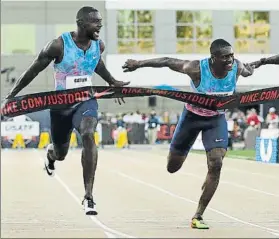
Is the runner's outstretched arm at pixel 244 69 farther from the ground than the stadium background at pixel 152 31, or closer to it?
closer to it

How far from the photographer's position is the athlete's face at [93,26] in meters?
6.92

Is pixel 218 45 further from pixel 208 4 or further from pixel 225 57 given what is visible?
pixel 208 4

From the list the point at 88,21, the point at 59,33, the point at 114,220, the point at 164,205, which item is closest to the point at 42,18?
the point at 59,33

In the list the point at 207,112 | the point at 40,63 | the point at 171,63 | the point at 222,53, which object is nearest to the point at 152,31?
the point at 171,63

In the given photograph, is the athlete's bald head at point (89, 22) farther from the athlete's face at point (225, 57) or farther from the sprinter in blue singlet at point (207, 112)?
the athlete's face at point (225, 57)

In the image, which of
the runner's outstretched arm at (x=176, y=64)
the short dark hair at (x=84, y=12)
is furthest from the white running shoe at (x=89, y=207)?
the short dark hair at (x=84, y=12)

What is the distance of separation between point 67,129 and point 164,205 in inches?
163

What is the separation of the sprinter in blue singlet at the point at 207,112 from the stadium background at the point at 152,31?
0.69ft

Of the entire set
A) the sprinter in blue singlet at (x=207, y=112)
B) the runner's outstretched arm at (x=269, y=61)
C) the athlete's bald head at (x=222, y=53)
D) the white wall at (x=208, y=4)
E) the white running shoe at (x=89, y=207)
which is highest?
the white wall at (x=208, y=4)

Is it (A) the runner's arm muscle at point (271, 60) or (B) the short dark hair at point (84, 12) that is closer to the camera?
(B) the short dark hair at point (84, 12)

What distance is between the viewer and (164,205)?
11352 millimetres

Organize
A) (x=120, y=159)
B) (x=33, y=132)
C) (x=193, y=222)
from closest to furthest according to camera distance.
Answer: (x=193, y=222), (x=33, y=132), (x=120, y=159)

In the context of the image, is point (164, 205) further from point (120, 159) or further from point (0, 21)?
point (120, 159)

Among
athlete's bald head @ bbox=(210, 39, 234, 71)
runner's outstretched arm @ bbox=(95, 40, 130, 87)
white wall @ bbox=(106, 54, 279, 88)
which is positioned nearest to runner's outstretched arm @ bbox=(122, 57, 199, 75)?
white wall @ bbox=(106, 54, 279, 88)
